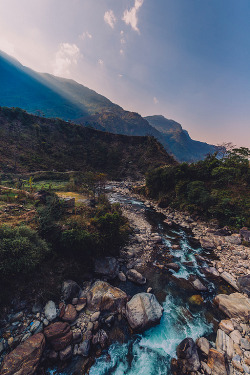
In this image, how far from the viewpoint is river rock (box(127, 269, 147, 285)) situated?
1089 centimetres

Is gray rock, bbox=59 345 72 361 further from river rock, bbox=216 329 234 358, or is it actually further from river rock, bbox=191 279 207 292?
river rock, bbox=191 279 207 292

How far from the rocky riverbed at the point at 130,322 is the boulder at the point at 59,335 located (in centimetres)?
4

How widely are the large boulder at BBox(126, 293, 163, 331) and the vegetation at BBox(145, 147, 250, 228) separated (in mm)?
17177

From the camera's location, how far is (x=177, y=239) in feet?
58.9

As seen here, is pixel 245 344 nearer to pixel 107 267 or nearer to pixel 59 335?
pixel 107 267

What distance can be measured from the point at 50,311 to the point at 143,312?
5.42 metres

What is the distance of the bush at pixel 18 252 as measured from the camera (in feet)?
25.0

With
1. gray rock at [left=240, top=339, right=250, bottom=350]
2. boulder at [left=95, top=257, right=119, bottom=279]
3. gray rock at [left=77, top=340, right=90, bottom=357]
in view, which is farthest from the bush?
gray rock at [left=240, top=339, right=250, bottom=350]

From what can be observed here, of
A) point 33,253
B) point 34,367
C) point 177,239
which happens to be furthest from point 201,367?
point 177,239

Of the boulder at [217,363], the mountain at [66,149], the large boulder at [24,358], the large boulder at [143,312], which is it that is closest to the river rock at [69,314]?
the large boulder at [24,358]

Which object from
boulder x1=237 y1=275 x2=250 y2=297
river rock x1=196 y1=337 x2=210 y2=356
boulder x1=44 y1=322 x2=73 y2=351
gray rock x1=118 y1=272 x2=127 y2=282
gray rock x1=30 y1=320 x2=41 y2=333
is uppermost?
boulder x1=237 y1=275 x2=250 y2=297

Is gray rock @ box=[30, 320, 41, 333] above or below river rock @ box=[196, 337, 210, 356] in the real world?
below

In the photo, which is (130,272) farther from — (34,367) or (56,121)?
(56,121)

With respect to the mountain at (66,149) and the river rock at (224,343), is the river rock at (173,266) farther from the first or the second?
the mountain at (66,149)
